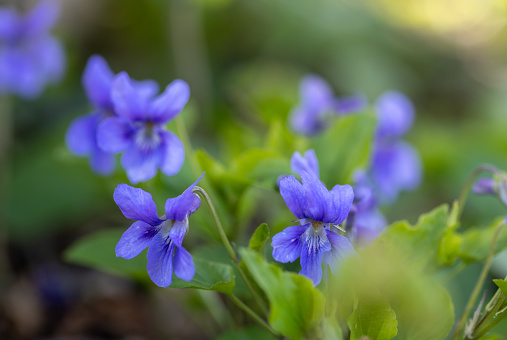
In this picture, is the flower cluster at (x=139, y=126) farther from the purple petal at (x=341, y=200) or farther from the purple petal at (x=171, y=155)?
the purple petal at (x=341, y=200)

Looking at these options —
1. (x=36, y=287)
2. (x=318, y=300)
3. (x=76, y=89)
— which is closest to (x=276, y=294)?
(x=318, y=300)

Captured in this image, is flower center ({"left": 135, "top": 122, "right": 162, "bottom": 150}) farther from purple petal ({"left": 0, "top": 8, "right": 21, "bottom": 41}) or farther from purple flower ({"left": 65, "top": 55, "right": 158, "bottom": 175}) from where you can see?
purple petal ({"left": 0, "top": 8, "right": 21, "bottom": 41})

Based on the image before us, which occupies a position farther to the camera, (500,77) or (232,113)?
(500,77)

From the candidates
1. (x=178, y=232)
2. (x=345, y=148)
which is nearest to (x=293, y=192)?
(x=178, y=232)

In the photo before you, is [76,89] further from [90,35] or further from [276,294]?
[276,294]

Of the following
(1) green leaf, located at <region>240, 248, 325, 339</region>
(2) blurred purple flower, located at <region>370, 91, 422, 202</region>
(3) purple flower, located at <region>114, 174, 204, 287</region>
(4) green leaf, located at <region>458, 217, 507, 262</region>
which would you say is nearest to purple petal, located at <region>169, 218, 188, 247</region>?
(3) purple flower, located at <region>114, 174, 204, 287</region>
